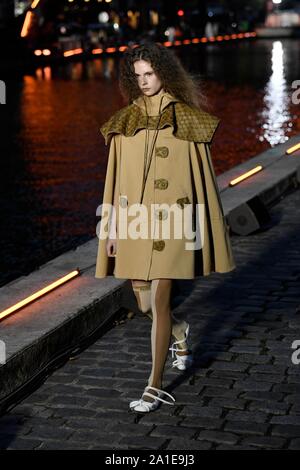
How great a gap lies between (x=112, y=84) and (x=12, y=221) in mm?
20841

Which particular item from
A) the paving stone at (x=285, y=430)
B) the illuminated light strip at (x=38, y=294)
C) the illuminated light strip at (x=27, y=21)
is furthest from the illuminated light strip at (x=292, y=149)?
the illuminated light strip at (x=27, y=21)

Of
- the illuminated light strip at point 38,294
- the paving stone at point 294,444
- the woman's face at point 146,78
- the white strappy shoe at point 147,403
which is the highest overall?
the woman's face at point 146,78

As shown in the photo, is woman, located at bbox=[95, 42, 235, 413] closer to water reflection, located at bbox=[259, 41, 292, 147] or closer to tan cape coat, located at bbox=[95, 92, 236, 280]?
tan cape coat, located at bbox=[95, 92, 236, 280]

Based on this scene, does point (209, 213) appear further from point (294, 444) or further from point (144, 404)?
point (294, 444)

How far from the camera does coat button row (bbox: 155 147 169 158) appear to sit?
573 centimetres

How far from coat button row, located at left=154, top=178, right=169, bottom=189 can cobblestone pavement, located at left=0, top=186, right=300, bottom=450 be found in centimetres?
111

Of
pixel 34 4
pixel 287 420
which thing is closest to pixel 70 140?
pixel 287 420

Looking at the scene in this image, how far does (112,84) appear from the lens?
32.2 m

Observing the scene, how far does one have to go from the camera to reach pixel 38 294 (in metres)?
7.16

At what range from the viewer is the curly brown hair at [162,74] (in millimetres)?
5672

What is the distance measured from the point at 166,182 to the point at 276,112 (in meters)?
16.9

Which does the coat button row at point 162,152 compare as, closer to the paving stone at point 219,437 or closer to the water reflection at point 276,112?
the paving stone at point 219,437

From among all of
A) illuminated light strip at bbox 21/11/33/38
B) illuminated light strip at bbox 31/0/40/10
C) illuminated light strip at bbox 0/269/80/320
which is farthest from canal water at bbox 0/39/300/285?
illuminated light strip at bbox 31/0/40/10

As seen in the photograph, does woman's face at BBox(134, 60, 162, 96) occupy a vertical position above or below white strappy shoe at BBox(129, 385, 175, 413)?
above
